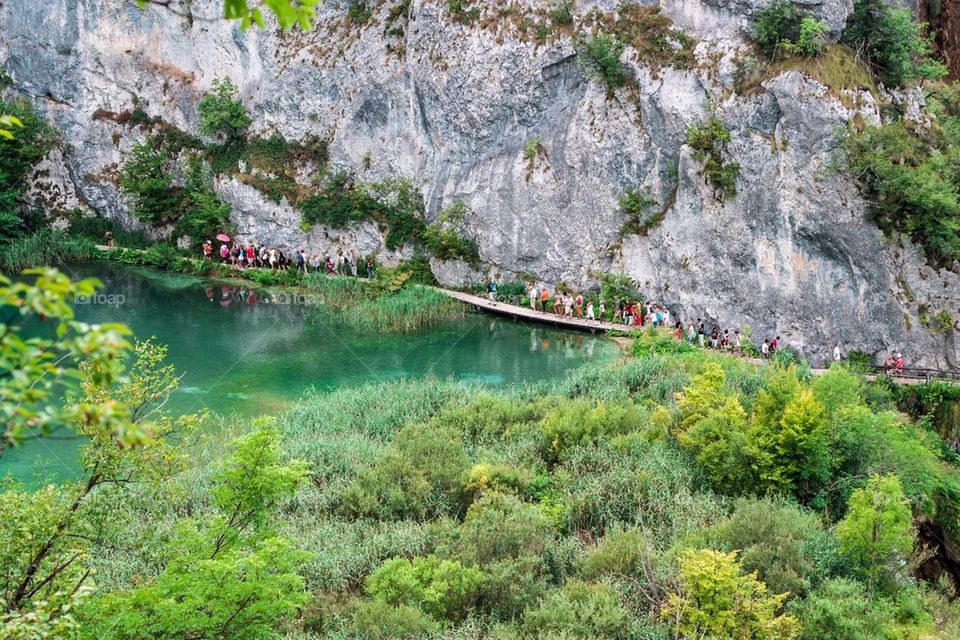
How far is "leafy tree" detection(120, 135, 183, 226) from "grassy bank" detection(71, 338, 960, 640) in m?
23.6

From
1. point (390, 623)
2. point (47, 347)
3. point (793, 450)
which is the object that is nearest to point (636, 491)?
point (793, 450)

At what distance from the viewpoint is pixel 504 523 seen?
13227mm

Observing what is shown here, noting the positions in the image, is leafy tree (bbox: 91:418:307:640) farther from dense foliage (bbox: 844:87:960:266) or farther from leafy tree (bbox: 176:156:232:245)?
leafy tree (bbox: 176:156:232:245)

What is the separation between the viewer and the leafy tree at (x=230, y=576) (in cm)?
891

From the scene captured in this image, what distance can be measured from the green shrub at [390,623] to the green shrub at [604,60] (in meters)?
26.7

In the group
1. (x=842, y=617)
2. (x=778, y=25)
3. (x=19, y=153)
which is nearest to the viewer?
(x=842, y=617)

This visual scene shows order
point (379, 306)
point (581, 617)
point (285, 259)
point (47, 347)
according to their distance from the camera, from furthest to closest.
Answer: point (285, 259), point (379, 306), point (581, 617), point (47, 347)

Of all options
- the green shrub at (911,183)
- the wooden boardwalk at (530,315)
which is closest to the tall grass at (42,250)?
the wooden boardwalk at (530,315)

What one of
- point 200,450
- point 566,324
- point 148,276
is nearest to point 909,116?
point 566,324

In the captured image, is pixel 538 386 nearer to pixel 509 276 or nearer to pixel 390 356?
pixel 390 356

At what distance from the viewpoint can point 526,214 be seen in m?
35.4

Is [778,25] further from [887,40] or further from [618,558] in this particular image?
[618,558]

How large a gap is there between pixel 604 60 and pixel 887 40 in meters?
10.2

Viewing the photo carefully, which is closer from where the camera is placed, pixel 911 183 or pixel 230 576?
pixel 230 576
